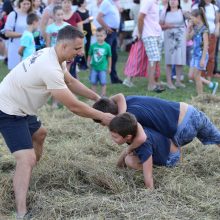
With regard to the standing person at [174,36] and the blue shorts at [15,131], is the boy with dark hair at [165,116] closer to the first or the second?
the blue shorts at [15,131]

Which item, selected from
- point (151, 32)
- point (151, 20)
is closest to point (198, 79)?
point (151, 32)

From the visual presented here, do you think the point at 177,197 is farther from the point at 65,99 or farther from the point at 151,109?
the point at 65,99

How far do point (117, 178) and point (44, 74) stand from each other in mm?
1201

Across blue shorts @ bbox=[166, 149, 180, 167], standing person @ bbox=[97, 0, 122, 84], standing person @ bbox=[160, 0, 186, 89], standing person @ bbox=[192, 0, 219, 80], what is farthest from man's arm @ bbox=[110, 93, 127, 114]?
standing person @ bbox=[97, 0, 122, 84]

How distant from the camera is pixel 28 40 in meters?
8.50

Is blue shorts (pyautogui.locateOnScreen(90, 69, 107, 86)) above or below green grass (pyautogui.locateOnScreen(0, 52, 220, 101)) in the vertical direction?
above

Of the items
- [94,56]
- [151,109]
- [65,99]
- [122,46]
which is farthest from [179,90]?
[122,46]

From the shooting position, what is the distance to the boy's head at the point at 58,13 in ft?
28.3

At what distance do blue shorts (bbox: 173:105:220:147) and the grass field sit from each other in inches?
12.1

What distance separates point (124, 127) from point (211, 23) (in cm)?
656

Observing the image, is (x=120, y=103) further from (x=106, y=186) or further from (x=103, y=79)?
(x=103, y=79)

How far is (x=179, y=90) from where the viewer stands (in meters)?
10.0

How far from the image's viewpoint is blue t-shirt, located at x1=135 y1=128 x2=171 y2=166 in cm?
475

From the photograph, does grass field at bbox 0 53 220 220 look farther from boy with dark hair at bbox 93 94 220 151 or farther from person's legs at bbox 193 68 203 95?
person's legs at bbox 193 68 203 95
